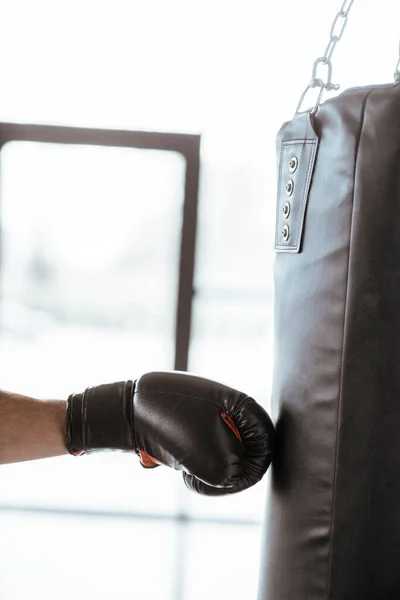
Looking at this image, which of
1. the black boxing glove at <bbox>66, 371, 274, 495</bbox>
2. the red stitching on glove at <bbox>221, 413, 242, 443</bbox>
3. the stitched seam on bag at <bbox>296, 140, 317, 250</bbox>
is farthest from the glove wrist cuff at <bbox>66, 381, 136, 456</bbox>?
the stitched seam on bag at <bbox>296, 140, 317, 250</bbox>

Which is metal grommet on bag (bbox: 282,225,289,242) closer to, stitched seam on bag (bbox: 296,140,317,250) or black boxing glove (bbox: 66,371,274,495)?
stitched seam on bag (bbox: 296,140,317,250)

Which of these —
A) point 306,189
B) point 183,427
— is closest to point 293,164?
point 306,189

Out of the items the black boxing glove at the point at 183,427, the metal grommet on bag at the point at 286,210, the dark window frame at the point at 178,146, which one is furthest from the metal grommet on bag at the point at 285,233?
the dark window frame at the point at 178,146

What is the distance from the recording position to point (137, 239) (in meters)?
2.80

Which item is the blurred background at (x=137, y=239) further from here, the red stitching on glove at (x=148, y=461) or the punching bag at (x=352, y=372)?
the punching bag at (x=352, y=372)

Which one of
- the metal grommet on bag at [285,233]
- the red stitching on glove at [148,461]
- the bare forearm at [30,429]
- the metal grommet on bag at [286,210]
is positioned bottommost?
the red stitching on glove at [148,461]

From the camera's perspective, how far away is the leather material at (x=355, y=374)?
80 centimetres

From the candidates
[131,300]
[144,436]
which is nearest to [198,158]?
[131,300]

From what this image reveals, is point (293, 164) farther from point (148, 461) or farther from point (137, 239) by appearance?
point (137, 239)

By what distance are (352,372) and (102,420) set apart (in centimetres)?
46

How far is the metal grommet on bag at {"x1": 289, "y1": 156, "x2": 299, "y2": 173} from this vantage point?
964 millimetres

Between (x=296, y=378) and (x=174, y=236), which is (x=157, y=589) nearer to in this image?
(x=174, y=236)

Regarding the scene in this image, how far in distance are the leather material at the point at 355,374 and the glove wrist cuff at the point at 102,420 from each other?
1.06ft

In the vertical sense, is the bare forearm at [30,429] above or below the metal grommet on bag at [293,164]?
below
